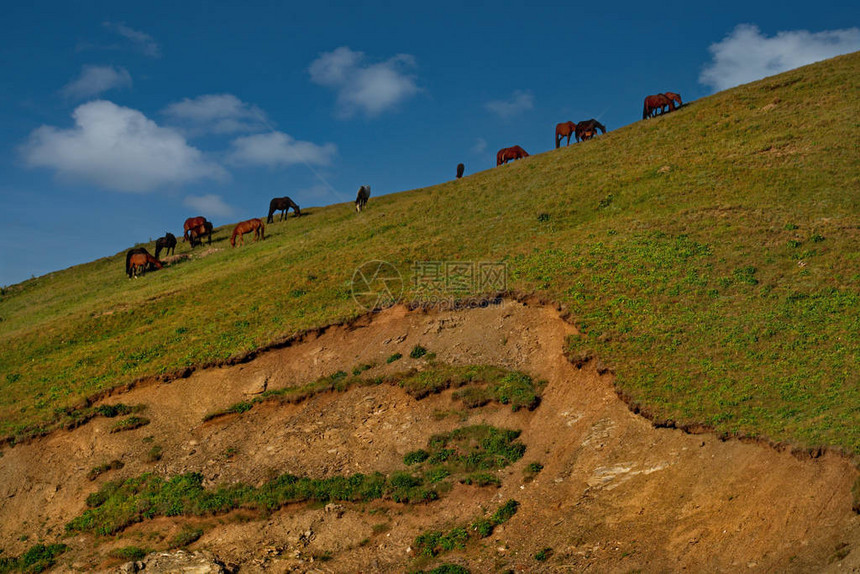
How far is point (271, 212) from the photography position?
5784 centimetres

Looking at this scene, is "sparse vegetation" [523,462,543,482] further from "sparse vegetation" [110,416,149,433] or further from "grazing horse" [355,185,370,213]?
"grazing horse" [355,185,370,213]

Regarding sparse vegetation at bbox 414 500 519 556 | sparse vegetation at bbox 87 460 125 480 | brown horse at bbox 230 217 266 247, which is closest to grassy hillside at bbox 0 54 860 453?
brown horse at bbox 230 217 266 247

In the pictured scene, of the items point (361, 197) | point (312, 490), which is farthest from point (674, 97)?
point (312, 490)

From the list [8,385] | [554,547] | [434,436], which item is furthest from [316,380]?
[8,385]

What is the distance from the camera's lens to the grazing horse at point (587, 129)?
5509 centimetres

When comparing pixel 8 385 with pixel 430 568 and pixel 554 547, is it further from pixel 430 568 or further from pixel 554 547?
pixel 554 547

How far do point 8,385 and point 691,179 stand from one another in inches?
1481

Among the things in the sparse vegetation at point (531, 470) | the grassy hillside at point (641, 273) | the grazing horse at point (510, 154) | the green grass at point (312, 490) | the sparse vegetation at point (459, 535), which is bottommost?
the sparse vegetation at point (459, 535)

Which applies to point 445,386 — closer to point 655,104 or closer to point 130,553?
point 130,553

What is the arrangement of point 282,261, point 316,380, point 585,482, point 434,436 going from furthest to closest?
point 282,261
point 316,380
point 434,436
point 585,482

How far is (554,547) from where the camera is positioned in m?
16.3

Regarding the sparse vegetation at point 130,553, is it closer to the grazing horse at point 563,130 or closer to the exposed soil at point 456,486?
the exposed soil at point 456,486

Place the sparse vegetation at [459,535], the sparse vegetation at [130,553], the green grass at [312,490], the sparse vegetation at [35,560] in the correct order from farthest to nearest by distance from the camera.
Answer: the green grass at [312,490]
the sparse vegetation at [35,560]
the sparse vegetation at [130,553]
the sparse vegetation at [459,535]

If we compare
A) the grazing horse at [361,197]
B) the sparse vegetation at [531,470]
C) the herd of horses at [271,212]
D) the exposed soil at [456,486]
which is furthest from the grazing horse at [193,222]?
the sparse vegetation at [531,470]
